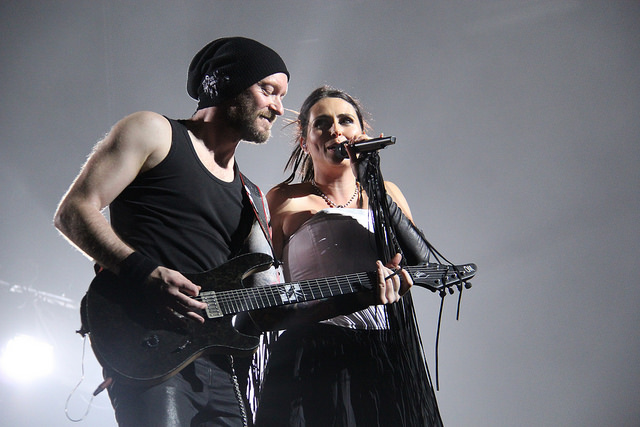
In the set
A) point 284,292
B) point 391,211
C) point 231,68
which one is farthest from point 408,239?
point 231,68

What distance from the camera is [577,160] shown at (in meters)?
3.62

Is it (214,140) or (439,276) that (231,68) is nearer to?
(214,140)

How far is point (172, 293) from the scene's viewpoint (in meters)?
1.34

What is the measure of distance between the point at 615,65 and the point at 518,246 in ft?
4.68

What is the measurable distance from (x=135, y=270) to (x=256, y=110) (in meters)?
0.71

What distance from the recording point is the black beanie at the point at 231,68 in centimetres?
181

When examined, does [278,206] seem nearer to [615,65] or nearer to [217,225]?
[217,225]

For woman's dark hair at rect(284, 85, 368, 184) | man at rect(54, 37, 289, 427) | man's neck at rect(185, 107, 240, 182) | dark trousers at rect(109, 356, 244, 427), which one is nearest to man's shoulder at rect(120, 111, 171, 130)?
man at rect(54, 37, 289, 427)

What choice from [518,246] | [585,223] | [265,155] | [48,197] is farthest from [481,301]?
[48,197]

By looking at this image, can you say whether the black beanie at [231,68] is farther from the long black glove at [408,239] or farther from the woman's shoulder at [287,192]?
the long black glove at [408,239]

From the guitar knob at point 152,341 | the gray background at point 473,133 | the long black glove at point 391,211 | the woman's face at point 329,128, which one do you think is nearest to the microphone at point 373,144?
the long black glove at point 391,211

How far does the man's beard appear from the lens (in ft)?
5.89

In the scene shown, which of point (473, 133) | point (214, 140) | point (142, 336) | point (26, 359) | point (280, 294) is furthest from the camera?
point (26, 359)

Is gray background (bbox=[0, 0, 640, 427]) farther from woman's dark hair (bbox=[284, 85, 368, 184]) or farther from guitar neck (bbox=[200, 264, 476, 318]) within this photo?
guitar neck (bbox=[200, 264, 476, 318])
